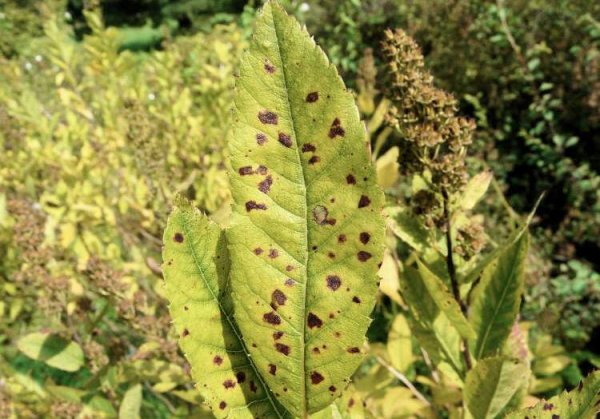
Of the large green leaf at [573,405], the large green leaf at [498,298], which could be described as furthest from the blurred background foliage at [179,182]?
the large green leaf at [573,405]

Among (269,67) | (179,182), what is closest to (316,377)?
(269,67)

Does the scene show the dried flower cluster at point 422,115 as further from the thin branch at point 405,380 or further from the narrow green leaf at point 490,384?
the thin branch at point 405,380

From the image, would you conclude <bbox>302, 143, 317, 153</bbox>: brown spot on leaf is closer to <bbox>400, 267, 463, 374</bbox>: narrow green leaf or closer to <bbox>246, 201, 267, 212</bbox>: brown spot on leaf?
<bbox>246, 201, 267, 212</bbox>: brown spot on leaf

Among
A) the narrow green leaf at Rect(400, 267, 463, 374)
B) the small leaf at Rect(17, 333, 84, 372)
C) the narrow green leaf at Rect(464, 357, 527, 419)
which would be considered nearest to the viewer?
the narrow green leaf at Rect(464, 357, 527, 419)

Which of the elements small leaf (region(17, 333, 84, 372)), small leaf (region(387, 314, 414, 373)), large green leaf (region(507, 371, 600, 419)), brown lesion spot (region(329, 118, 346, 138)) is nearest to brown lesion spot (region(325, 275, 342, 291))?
brown lesion spot (region(329, 118, 346, 138))

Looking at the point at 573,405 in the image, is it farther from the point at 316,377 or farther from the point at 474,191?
the point at 474,191
